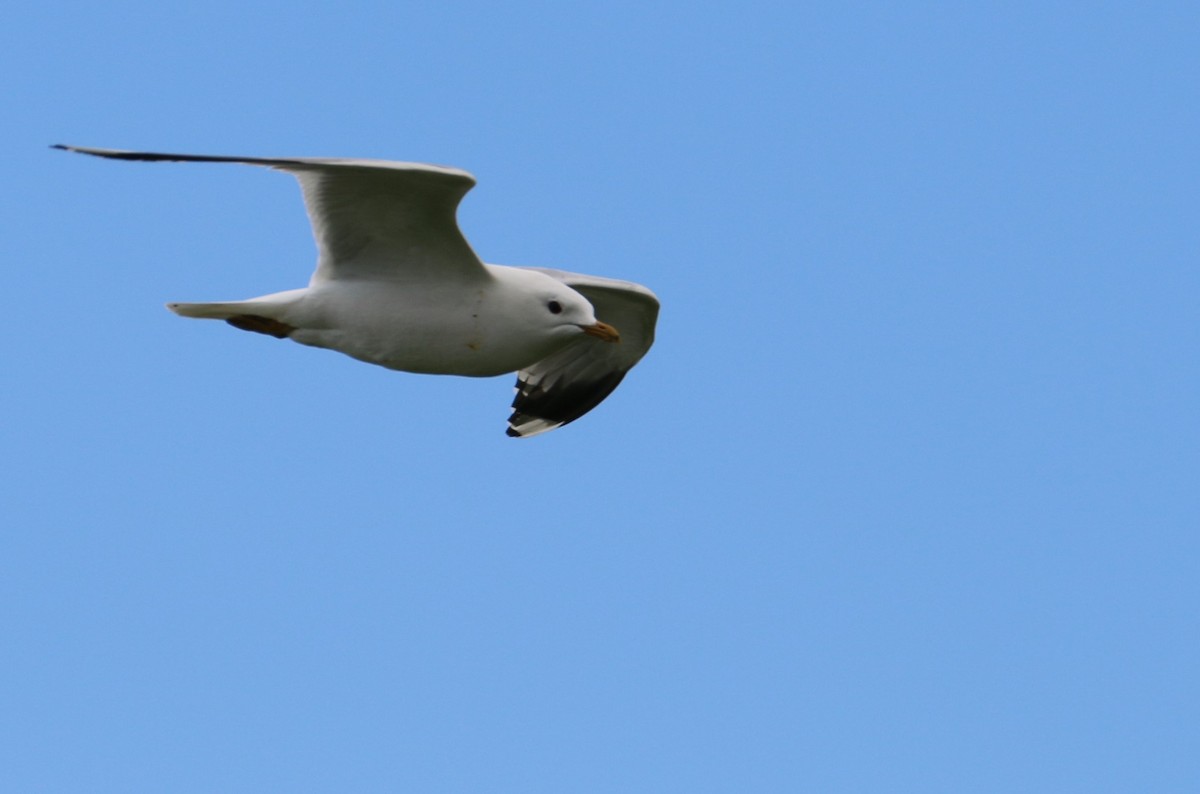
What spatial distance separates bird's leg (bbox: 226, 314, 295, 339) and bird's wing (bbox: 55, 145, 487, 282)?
358mm

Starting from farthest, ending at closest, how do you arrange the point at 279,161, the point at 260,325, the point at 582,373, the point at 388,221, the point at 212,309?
the point at 582,373 < the point at 260,325 < the point at 212,309 < the point at 388,221 < the point at 279,161

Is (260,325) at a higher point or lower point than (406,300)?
lower

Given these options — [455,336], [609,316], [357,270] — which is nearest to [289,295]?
[357,270]

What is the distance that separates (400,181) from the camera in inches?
338

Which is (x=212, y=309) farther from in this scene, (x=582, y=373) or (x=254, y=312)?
(x=582, y=373)

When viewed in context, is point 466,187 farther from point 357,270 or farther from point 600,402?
point 600,402

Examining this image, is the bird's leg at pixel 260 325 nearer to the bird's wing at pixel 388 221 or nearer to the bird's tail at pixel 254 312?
the bird's tail at pixel 254 312

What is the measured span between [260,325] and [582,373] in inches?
130

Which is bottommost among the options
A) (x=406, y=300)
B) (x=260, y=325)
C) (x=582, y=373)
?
(x=260, y=325)

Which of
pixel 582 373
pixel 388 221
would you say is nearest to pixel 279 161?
pixel 388 221

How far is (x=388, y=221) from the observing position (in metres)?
9.02

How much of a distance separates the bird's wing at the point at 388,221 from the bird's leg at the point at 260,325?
1.18 ft

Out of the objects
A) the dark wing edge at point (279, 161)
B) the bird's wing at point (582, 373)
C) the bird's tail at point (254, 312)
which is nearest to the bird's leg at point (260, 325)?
the bird's tail at point (254, 312)

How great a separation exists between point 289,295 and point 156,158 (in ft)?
5.94
